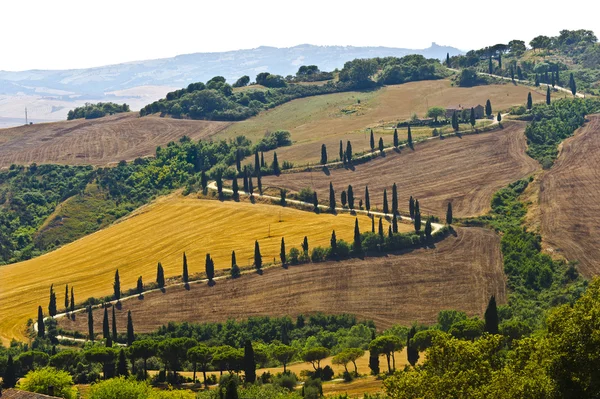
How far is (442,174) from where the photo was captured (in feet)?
592

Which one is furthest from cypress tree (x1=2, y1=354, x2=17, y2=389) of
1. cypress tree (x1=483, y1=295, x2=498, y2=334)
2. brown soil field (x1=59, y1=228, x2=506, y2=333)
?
cypress tree (x1=483, y1=295, x2=498, y2=334)

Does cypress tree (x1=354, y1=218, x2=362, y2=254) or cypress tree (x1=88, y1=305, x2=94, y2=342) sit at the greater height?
cypress tree (x1=354, y1=218, x2=362, y2=254)

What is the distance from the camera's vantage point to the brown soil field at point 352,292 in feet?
409

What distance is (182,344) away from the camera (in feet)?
319

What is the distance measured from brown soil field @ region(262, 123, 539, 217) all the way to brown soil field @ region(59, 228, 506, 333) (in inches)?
983

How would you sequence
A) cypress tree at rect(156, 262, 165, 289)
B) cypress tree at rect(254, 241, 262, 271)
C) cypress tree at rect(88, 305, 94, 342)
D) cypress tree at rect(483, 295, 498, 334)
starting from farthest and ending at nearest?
cypress tree at rect(254, 241, 262, 271) → cypress tree at rect(156, 262, 165, 289) → cypress tree at rect(88, 305, 94, 342) → cypress tree at rect(483, 295, 498, 334)

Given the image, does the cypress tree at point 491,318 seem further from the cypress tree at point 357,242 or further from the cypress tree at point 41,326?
the cypress tree at point 41,326

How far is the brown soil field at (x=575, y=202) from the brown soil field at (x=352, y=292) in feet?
36.7

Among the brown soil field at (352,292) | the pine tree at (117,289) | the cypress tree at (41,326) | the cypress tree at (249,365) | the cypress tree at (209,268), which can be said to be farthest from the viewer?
the cypress tree at (209,268)

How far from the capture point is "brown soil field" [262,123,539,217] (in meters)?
168

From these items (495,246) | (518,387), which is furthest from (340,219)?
(518,387)

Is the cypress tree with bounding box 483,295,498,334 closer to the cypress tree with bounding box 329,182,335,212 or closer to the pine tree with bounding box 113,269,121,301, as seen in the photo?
the pine tree with bounding box 113,269,121,301

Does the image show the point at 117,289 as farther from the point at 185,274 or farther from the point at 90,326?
the point at 90,326

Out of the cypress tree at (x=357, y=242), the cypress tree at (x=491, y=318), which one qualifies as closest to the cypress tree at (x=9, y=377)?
the cypress tree at (x=491, y=318)
